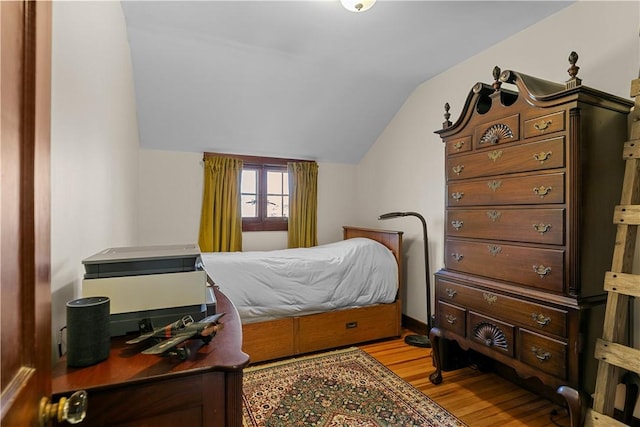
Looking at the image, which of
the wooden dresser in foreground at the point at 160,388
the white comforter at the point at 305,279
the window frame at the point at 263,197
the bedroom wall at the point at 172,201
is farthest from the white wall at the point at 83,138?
the window frame at the point at 263,197

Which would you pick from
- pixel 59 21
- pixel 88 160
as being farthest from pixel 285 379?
pixel 59 21

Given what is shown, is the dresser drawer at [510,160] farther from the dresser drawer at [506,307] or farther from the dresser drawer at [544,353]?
the dresser drawer at [544,353]

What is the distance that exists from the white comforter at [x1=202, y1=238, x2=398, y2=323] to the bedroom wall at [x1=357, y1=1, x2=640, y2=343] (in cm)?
49

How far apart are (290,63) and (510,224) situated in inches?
85.0

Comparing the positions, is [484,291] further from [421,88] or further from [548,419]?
[421,88]

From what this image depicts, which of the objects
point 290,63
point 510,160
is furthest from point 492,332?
point 290,63

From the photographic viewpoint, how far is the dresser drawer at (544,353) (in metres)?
1.47

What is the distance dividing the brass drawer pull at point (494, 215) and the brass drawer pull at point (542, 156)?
336mm

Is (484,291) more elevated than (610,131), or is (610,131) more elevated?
(610,131)

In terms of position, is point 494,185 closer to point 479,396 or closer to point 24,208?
point 479,396

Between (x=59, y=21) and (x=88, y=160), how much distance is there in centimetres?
54

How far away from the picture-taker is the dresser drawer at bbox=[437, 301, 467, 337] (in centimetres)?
196

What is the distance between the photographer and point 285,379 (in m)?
2.22

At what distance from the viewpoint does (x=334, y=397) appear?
2.00 metres
